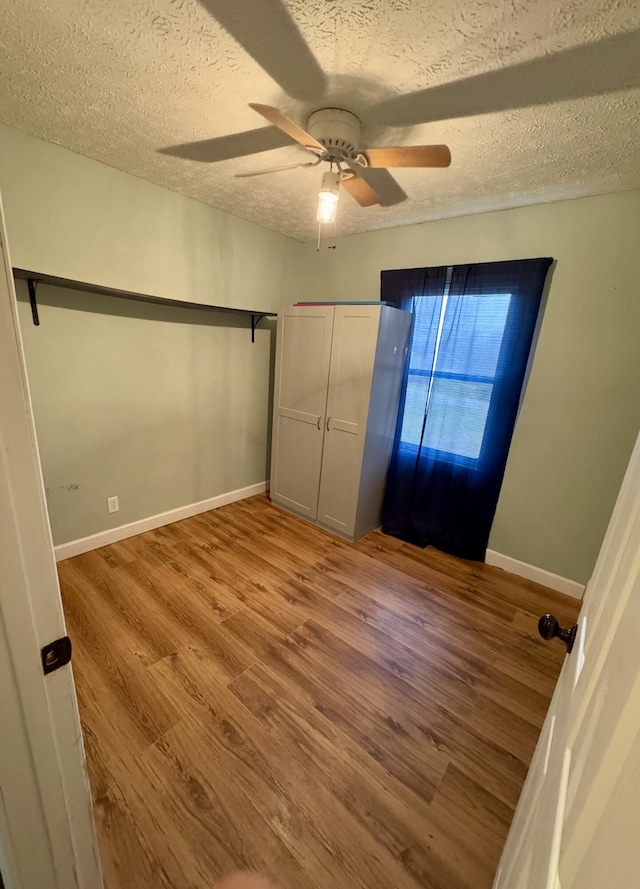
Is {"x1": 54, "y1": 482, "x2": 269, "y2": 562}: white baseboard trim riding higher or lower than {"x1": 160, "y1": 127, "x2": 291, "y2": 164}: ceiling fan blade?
lower

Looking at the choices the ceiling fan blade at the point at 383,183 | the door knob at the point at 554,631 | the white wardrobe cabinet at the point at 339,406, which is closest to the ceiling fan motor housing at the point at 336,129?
the ceiling fan blade at the point at 383,183

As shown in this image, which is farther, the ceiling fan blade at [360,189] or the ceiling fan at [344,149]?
the ceiling fan blade at [360,189]

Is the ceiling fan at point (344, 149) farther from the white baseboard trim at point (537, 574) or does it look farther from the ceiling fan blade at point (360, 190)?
the white baseboard trim at point (537, 574)

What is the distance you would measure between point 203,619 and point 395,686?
1.07m

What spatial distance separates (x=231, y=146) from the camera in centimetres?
176

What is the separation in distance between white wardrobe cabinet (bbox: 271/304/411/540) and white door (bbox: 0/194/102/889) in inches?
84.4

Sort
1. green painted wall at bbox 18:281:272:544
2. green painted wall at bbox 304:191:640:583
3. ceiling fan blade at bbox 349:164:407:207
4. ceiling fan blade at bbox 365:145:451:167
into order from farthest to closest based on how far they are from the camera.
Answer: green painted wall at bbox 18:281:272:544 → green painted wall at bbox 304:191:640:583 → ceiling fan blade at bbox 349:164:407:207 → ceiling fan blade at bbox 365:145:451:167

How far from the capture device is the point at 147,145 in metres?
1.81

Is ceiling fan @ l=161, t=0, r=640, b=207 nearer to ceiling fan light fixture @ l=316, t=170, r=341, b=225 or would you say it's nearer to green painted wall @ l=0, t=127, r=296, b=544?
ceiling fan light fixture @ l=316, t=170, r=341, b=225

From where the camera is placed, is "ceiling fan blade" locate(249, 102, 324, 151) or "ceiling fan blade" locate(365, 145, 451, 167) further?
"ceiling fan blade" locate(365, 145, 451, 167)

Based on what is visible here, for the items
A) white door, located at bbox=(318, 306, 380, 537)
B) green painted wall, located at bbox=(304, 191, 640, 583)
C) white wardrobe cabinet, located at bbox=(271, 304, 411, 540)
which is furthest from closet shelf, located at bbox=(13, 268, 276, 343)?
green painted wall, located at bbox=(304, 191, 640, 583)

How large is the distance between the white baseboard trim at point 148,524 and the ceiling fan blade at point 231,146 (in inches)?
96.1

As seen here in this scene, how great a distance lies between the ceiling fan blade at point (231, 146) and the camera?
1653 millimetres

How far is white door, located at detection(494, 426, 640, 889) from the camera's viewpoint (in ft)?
1.00
